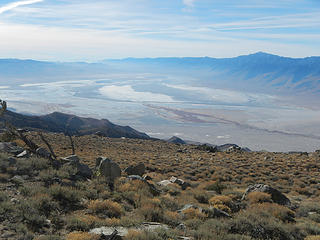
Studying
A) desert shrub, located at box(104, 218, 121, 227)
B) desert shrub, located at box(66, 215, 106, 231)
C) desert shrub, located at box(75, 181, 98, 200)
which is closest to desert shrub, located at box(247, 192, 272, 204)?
desert shrub, located at box(104, 218, 121, 227)

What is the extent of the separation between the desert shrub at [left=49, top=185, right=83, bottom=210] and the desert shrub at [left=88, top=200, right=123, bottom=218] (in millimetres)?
562

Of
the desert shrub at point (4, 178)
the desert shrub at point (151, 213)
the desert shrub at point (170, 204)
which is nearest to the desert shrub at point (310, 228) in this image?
the desert shrub at point (170, 204)

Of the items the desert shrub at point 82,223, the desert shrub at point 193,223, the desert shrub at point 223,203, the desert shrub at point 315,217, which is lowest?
the desert shrub at point 315,217

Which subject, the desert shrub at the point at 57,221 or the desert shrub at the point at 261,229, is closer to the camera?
the desert shrub at the point at 57,221

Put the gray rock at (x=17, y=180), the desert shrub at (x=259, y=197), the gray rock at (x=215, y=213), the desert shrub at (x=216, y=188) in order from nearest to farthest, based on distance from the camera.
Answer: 1. the gray rock at (x=215, y=213)
2. the gray rock at (x=17, y=180)
3. the desert shrub at (x=259, y=197)
4. the desert shrub at (x=216, y=188)

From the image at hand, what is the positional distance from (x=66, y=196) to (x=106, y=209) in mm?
1379

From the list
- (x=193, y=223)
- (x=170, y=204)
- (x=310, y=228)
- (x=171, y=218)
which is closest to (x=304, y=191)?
(x=310, y=228)

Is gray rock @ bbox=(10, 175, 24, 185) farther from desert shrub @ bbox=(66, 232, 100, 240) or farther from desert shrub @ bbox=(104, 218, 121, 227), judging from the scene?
desert shrub @ bbox=(66, 232, 100, 240)

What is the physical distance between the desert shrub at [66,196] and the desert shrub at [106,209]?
0.56 metres

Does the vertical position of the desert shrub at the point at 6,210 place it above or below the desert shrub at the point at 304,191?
above

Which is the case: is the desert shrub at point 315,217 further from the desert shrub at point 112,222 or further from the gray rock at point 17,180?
the gray rock at point 17,180

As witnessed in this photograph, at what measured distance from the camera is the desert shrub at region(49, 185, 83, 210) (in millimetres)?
8166

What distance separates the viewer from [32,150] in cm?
1355

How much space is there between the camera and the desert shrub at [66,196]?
8.17m
